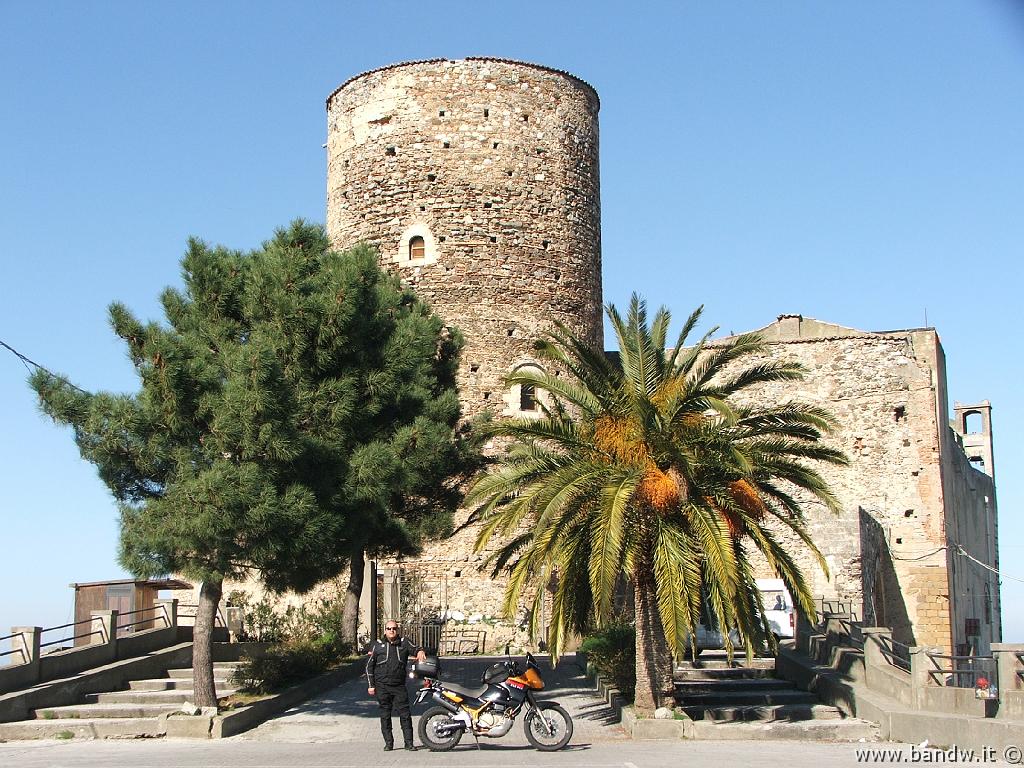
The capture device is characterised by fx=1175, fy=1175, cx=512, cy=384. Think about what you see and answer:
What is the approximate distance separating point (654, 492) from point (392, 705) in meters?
3.96

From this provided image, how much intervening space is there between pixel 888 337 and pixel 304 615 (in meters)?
15.0

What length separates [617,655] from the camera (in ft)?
54.5

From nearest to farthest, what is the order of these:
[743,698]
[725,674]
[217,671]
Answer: [743,698]
[217,671]
[725,674]

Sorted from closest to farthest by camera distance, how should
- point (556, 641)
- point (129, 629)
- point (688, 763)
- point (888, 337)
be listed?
point (688, 763) < point (556, 641) < point (129, 629) < point (888, 337)

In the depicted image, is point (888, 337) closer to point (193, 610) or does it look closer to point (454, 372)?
point (454, 372)

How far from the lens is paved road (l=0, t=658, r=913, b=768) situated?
472 inches

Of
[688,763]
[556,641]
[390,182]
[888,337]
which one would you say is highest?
[390,182]

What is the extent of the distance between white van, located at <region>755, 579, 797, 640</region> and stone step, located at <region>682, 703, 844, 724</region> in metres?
6.73

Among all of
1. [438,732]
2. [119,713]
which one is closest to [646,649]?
[438,732]

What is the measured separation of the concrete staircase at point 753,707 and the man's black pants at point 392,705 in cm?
350

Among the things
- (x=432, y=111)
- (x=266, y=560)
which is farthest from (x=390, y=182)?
(x=266, y=560)

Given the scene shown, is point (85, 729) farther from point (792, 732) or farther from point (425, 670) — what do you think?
point (792, 732)

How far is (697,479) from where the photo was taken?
14.5 meters

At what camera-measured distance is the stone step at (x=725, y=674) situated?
58.9 feet
